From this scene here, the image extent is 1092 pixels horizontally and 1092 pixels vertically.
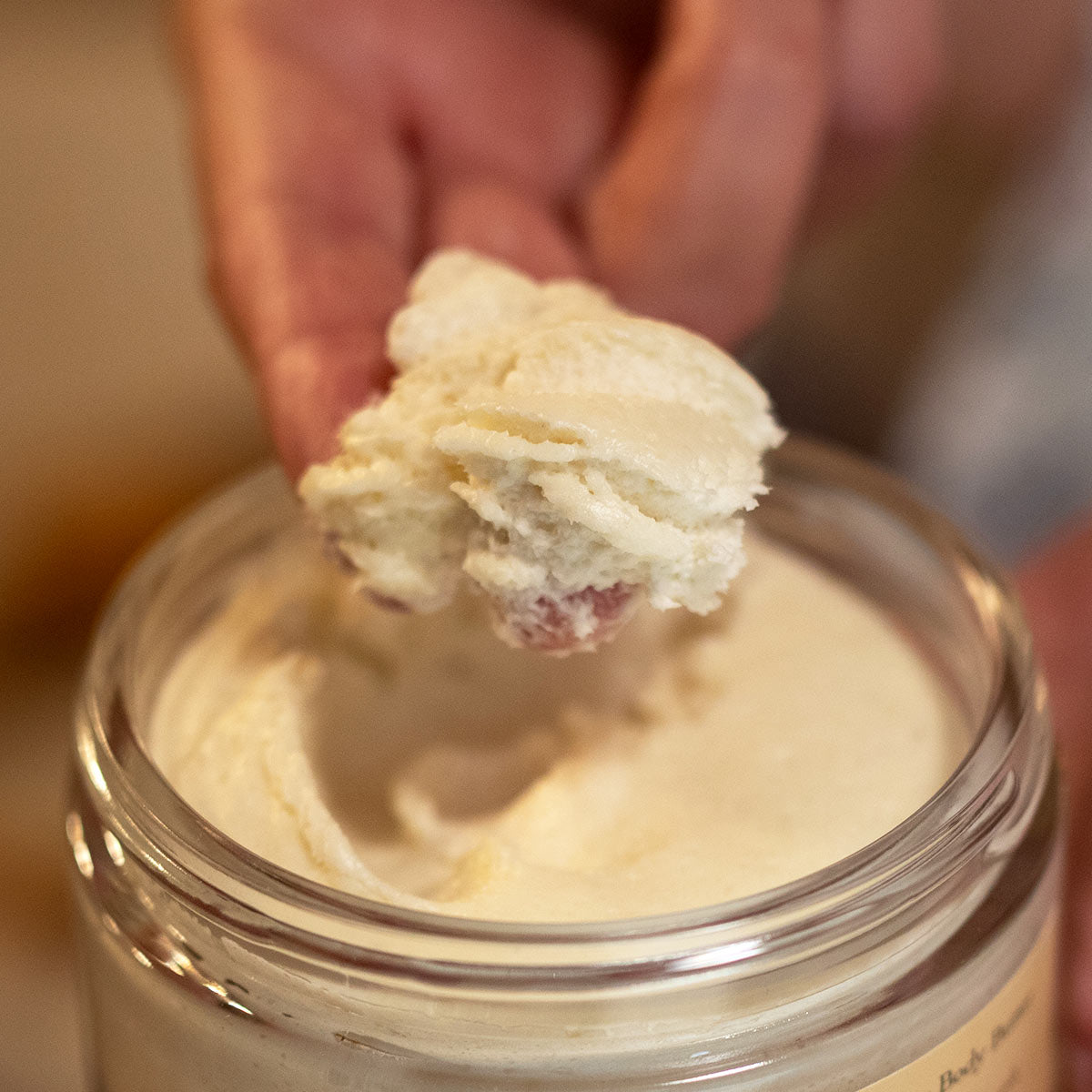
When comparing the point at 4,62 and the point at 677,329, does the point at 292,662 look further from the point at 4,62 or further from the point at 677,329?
the point at 4,62

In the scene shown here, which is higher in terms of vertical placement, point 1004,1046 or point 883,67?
point 883,67

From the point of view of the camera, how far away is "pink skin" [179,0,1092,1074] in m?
0.54

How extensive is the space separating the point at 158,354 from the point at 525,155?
2.61ft

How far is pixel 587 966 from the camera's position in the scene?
34 cm

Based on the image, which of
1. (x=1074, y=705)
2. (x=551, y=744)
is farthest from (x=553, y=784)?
(x=1074, y=705)

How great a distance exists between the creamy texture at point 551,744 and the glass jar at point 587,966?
0.10 feet

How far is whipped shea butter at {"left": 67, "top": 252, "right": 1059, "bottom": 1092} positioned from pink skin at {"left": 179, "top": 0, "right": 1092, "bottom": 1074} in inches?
3.5

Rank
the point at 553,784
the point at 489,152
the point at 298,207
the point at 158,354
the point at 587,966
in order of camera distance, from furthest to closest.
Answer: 1. the point at 158,354
2. the point at 489,152
3. the point at 298,207
4. the point at 553,784
5. the point at 587,966

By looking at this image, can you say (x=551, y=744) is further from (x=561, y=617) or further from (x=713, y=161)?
(x=713, y=161)

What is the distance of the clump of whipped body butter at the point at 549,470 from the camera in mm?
371

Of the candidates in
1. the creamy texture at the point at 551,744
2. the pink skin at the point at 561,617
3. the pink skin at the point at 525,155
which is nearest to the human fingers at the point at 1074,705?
the pink skin at the point at 525,155

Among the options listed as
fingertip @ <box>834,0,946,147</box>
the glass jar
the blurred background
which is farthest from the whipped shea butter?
the blurred background

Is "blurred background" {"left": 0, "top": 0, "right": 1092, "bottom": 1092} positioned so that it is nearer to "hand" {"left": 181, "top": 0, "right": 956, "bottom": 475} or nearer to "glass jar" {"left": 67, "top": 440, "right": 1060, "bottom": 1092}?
"hand" {"left": 181, "top": 0, "right": 956, "bottom": 475}

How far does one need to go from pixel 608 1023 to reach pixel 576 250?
0.40 metres
